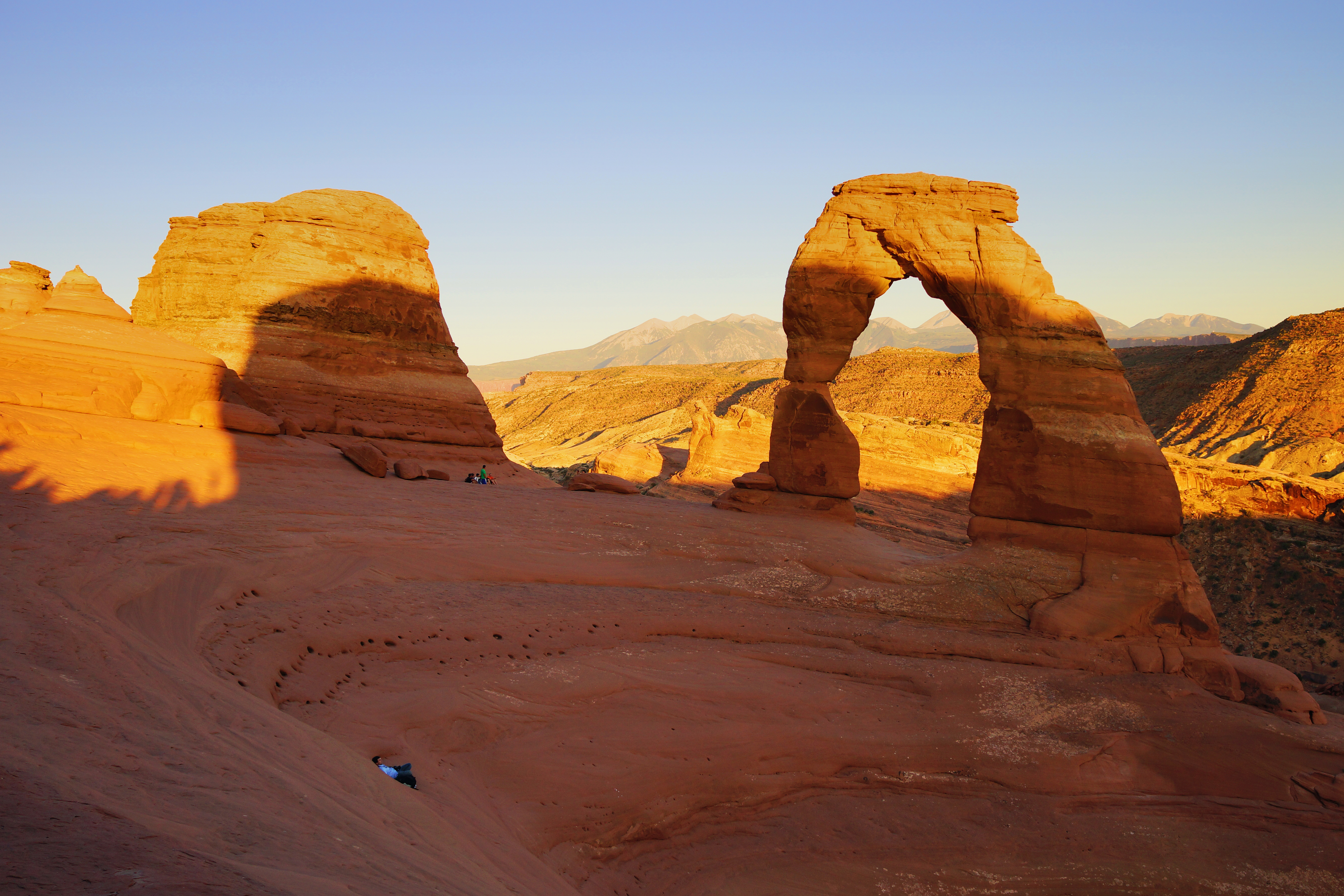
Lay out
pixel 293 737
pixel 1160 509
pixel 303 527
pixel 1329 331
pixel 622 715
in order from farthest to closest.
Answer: pixel 1329 331 → pixel 1160 509 → pixel 303 527 → pixel 622 715 → pixel 293 737

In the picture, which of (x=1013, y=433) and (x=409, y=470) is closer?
(x=1013, y=433)

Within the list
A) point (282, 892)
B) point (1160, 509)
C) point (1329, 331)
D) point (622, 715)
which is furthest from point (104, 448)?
point (1329, 331)

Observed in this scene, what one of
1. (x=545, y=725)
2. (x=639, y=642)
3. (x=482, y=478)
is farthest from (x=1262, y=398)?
(x=545, y=725)

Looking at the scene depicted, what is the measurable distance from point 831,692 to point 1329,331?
5782 cm

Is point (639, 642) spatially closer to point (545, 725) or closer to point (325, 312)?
point (545, 725)

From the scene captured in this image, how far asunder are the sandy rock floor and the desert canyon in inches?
1.8

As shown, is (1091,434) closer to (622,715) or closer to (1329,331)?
(622,715)

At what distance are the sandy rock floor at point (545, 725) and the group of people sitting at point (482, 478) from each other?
6.86 metres

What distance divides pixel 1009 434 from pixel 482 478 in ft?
43.8

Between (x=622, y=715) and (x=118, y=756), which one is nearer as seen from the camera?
(x=118, y=756)

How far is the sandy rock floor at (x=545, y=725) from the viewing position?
4.59m

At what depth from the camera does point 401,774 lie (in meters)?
6.94

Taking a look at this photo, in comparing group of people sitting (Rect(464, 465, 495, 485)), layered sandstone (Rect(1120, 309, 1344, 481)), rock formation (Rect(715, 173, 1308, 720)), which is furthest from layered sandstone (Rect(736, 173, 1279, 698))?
layered sandstone (Rect(1120, 309, 1344, 481))

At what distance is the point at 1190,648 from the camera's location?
42.1ft
